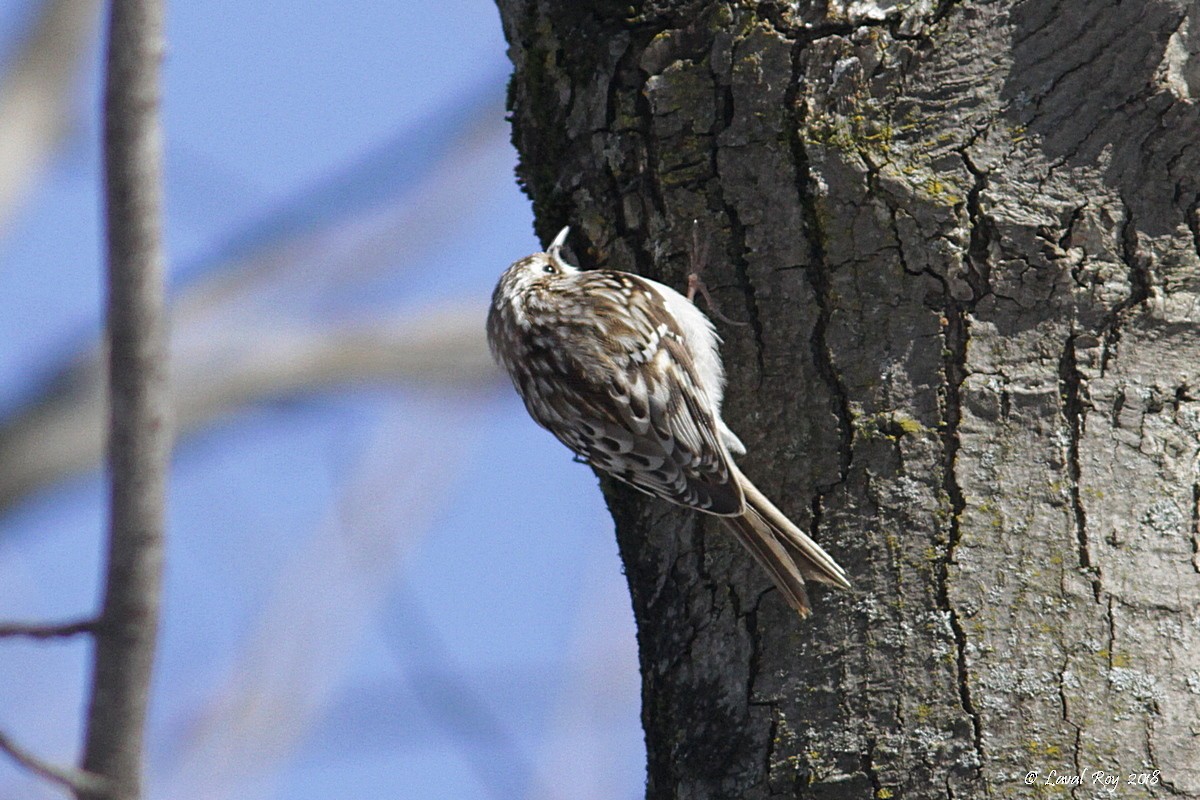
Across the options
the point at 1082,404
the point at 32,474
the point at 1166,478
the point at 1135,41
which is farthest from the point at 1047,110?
the point at 32,474

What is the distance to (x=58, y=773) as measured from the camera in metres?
1.29

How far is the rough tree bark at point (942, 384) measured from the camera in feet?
6.53

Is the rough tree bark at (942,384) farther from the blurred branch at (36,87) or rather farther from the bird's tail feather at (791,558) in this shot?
the blurred branch at (36,87)

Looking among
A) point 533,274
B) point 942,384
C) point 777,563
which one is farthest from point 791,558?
point 533,274

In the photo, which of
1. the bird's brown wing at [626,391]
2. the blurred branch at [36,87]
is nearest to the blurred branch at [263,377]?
the blurred branch at [36,87]

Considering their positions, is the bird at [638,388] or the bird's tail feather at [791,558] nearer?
the bird's tail feather at [791,558]

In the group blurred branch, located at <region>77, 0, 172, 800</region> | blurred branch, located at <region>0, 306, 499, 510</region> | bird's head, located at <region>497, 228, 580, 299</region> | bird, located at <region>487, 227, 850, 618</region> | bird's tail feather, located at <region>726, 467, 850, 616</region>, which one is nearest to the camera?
blurred branch, located at <region>77, 0, 172, 800</region>

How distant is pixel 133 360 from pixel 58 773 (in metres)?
0.41

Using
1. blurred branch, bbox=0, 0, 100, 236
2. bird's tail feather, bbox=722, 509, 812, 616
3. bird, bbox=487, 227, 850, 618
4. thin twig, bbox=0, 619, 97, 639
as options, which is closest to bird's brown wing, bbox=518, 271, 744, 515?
bird, bbox=487, 227, 850, 618

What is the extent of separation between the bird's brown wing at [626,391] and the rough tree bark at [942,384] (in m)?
0.20

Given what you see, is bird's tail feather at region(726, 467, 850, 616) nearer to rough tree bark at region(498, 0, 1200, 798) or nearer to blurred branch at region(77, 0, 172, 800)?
rough tree bark at region(498, 0, 1200, 798)

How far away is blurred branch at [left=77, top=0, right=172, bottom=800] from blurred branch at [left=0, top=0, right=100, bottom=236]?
489cm

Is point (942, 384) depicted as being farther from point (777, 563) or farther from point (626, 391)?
point (626, 391)

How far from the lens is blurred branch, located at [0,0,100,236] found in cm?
568
